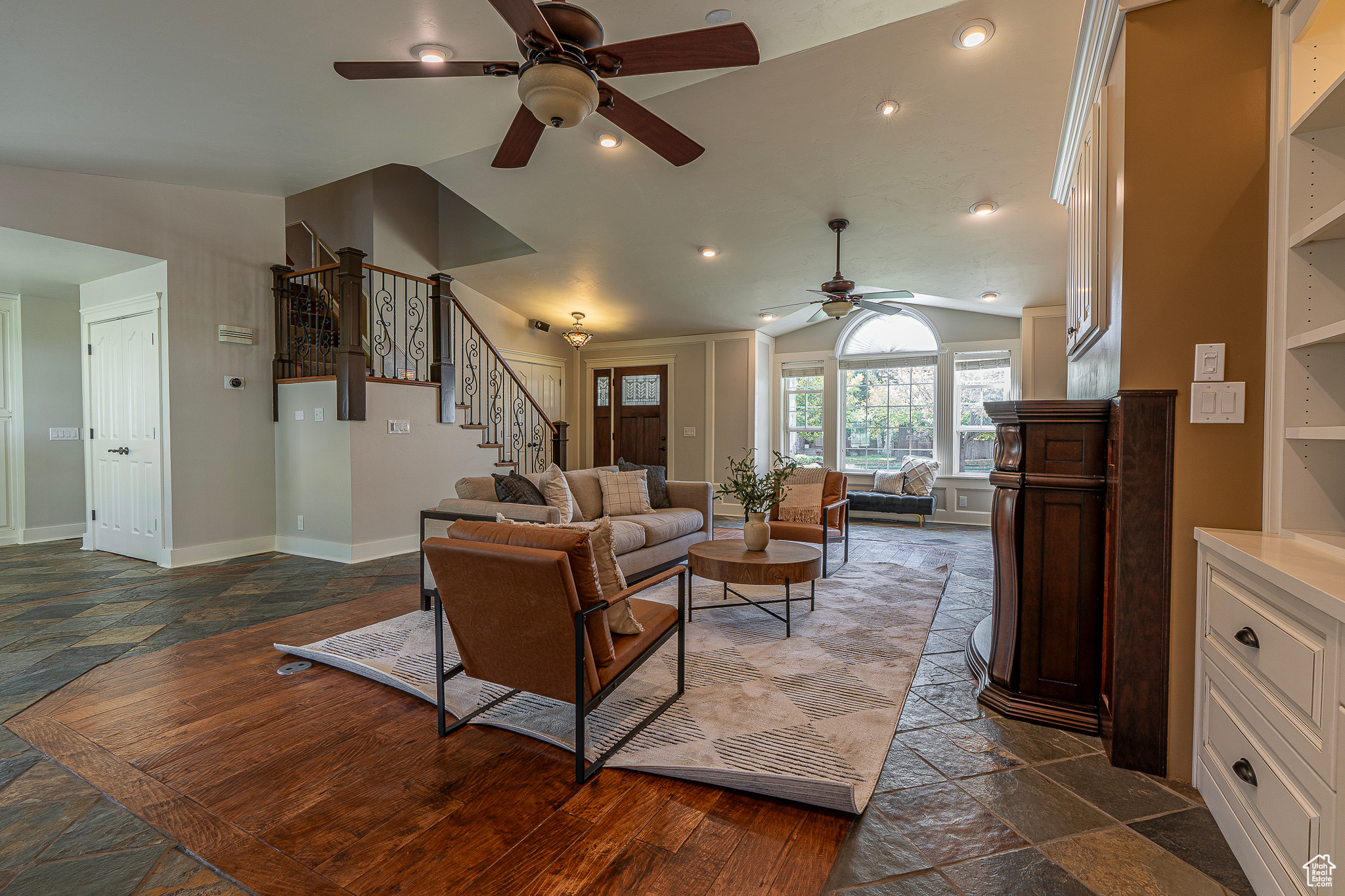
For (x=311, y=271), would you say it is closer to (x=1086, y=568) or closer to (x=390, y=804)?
(x=390, y=804)

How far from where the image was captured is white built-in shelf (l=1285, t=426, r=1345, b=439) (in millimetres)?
1467

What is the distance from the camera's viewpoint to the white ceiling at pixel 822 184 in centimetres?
334

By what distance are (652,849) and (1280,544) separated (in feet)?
6.21

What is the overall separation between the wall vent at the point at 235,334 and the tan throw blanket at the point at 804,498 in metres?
5.01

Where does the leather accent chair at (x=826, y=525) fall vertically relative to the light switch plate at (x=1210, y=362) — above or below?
below

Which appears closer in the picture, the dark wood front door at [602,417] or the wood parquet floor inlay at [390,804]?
the wood parquet floor inlay at [390,804]

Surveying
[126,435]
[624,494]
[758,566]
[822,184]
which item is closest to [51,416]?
[126,435]

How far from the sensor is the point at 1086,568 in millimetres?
2211

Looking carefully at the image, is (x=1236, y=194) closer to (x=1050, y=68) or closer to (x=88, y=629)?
(x=1050, y=68)

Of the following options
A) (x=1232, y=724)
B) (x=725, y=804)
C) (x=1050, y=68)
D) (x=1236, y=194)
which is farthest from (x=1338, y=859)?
(x=1050, y=68)

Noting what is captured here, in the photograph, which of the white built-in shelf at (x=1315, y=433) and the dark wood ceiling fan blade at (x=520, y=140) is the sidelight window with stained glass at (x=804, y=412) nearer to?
the dark wood ceiling fan blade at (x=520, y=140)

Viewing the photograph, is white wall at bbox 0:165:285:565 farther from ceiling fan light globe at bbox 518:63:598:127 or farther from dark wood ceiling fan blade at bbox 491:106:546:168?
ceiling fan light globe at bbox 518:63:598:127

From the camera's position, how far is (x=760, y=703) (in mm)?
2402

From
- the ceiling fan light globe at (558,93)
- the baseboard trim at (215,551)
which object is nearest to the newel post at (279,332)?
the baseboard trim at (215,551)
